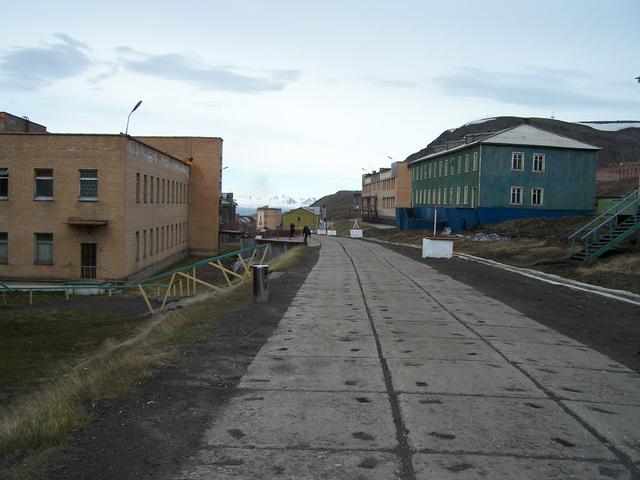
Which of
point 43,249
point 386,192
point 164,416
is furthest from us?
point 386,192

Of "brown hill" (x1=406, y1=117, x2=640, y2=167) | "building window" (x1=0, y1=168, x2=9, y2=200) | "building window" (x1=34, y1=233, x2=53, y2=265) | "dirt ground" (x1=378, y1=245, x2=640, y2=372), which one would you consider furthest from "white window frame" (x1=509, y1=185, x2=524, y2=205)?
"brown hill" (x1=406, y1=117, x2=640, y2=167)

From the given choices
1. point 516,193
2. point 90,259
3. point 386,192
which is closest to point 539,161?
point 516,193

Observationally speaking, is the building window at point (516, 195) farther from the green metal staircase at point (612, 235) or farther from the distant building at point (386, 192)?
the distant building at point (386, 192)

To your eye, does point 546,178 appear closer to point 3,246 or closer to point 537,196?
point 537,196

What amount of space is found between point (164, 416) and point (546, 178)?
51.4 meters

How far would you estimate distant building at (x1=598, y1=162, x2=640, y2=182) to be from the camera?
101 meters

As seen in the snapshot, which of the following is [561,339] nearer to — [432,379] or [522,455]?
[432,379]

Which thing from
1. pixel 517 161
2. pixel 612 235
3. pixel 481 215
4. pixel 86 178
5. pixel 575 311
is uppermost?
pixel 517 161

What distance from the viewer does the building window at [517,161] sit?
5175cm

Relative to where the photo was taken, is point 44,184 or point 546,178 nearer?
point 44,184

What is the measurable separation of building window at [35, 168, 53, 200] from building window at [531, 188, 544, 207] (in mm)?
38425

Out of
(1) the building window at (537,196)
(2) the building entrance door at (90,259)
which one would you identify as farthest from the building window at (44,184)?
(1) the building window at (537,196)

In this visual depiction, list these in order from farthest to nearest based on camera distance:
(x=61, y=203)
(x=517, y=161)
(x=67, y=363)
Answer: (x=517, y=161), (x=61, y=203), (x=67, y=363)

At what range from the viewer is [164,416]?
5.80m
